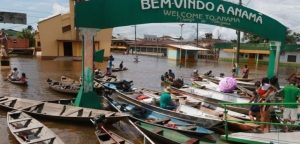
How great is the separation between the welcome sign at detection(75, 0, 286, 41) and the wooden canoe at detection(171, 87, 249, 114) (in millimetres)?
3486

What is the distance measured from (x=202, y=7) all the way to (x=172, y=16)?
1.48m

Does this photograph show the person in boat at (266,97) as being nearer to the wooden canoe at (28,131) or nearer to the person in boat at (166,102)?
the person in boat at (166,102)

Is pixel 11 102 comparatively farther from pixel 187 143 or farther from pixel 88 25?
pixel 187 143

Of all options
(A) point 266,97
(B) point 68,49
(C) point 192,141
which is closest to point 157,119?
(C) point 192,141

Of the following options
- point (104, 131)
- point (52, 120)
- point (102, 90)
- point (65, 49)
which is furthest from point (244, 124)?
point (65, 49)

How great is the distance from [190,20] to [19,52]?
181 ft

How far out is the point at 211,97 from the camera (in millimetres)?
17469

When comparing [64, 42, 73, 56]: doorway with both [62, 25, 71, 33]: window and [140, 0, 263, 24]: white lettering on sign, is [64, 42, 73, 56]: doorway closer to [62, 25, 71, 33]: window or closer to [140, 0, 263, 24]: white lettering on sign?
[62, 25, 71, 33]: window

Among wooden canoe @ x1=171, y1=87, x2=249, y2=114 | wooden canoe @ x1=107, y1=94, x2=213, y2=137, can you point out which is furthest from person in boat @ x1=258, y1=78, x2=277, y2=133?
wooden canoe @ x1=171, y1=87, x2=249, y2=114

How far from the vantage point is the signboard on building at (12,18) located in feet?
42.2

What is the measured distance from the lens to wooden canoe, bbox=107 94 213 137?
37.7 ft

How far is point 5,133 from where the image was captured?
1288 centimetres

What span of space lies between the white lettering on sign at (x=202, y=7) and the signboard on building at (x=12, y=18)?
5.07 meters

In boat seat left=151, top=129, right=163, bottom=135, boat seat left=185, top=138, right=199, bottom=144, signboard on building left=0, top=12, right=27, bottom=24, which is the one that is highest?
signboard on building left=0, top=12, right=27, bottom=24
